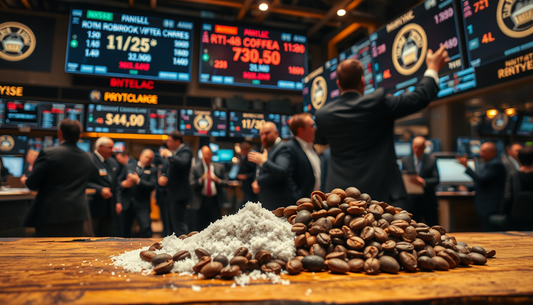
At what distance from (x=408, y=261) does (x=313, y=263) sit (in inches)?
11.3

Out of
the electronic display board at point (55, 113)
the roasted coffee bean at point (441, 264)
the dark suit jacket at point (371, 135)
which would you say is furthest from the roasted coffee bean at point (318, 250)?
the electronic display board at point (55, 113)

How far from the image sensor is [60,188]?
8.45 feet

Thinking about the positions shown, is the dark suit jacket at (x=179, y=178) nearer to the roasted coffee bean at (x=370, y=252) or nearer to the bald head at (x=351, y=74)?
the bald head at (x=351, y=74)

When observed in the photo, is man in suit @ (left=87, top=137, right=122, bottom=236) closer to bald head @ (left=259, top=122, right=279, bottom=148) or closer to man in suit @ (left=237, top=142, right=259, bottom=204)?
man in suit @ (left=237, top=142, right=259, bottom=204)

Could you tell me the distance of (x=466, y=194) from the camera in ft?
14.4

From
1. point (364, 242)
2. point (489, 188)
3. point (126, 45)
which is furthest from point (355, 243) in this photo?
point (126, 45)

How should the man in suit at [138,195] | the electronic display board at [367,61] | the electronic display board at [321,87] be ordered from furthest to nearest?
the electronic display board at [321,87]
the man in suit at [138,195]
the electronic display board at [367,61]

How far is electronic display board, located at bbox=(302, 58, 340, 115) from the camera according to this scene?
16.0 feet

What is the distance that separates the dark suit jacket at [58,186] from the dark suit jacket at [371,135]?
2154 millimetres

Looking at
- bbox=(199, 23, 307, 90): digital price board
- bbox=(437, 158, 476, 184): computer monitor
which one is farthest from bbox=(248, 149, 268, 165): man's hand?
bbox=(199, 23, 307, 90): digital price board

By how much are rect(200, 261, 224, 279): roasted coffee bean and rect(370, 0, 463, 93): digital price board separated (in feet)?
9.88

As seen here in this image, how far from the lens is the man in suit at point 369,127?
6.03 feet

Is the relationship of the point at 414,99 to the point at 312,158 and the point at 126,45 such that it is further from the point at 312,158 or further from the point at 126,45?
the point at 126,45

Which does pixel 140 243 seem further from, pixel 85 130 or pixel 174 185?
pixel 85 130
